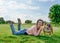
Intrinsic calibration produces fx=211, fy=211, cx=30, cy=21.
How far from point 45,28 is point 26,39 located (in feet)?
8.51

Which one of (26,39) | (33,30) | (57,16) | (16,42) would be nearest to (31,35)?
(33,30)

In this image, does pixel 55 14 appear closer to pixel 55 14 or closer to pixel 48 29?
pixel 55 14

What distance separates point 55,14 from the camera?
197ft

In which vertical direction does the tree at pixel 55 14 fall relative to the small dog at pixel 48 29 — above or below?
above

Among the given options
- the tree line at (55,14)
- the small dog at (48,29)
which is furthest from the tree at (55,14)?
the small dog at (48,29)

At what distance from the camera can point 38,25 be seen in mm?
14445

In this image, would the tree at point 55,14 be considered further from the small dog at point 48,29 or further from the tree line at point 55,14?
the small dog at point 48,29

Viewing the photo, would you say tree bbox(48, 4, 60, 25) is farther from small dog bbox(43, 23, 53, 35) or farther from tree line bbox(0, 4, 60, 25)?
small dog bbox(43, 23, 53, 35)

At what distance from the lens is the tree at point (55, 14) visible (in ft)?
190

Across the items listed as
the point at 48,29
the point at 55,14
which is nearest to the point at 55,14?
the point at 55,14

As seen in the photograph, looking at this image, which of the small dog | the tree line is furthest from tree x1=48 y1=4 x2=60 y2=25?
the small dog

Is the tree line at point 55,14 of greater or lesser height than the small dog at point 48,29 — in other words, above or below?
above

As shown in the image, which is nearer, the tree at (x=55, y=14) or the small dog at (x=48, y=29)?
the small dog at (x=48, y=29)

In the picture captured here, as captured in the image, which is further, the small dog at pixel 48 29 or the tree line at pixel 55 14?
the tree line at pixel 55 14
